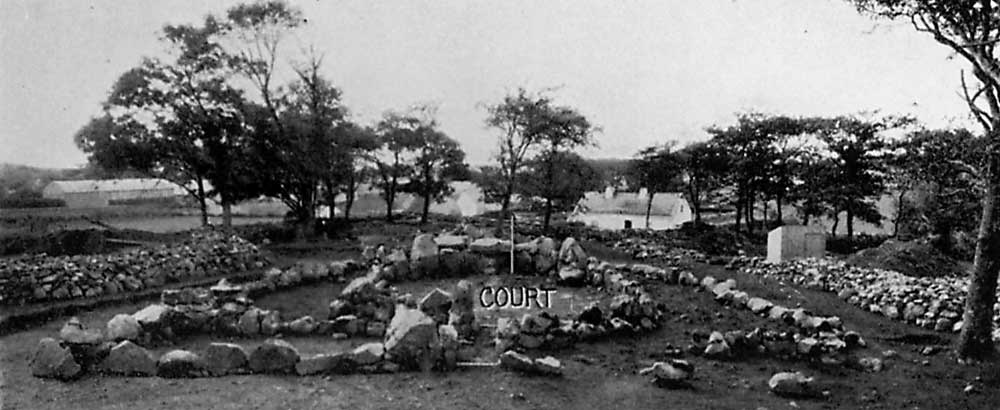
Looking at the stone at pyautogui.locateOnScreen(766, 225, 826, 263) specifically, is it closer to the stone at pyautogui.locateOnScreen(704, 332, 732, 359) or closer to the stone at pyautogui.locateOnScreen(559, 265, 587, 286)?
the stone at pyautogui.locateOnScreen(559, 265, 587, 286)

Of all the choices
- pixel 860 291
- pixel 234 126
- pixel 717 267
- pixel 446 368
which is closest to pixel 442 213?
pixel 234 126

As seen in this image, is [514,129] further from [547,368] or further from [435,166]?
[547,368]

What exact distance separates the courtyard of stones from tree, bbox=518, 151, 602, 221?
221 inches

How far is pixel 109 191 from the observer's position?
23.0 metres

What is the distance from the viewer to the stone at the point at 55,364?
7.11m

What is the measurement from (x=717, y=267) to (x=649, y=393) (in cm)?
1096

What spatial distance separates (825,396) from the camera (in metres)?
7.02

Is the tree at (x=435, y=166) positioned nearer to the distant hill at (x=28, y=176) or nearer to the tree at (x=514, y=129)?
the tree at (x=514, y=129)

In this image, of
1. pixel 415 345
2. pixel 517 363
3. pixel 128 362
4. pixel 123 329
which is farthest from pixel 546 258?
pixel 128 362

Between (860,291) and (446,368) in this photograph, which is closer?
(446,368)

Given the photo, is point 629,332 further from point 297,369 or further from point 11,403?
point 11,403

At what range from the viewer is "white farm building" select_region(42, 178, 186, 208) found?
20.5 meters

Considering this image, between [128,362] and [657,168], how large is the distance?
27.4m

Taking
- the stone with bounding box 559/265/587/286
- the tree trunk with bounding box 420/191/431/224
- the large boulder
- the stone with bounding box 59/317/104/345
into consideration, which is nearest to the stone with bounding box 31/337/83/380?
the stone with bounding box 59/317/104/345
